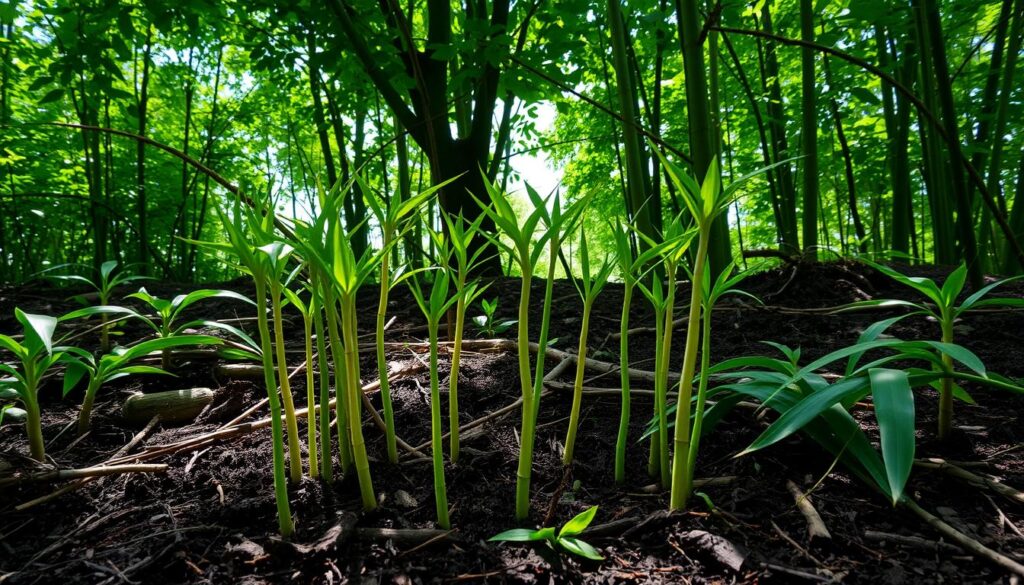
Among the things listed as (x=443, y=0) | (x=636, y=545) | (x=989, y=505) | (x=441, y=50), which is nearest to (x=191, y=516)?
(x=636, y=545)

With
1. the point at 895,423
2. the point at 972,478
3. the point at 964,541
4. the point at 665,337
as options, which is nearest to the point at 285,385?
the point at 665,337

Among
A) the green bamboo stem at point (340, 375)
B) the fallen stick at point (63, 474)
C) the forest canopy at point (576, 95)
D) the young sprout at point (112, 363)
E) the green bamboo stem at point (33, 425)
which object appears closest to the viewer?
the green bamboo stem at point (340, 375)

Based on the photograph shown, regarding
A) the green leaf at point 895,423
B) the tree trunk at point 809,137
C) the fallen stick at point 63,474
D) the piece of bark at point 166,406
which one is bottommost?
the fallen stick at point 63,474

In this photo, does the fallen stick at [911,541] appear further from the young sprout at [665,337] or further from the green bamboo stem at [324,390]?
the green bamboo stem at [324,390]

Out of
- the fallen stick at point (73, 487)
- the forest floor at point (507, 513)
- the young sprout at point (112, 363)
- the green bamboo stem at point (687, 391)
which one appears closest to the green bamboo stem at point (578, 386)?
the forest floor at point (507, 513)

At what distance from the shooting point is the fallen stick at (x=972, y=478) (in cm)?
71

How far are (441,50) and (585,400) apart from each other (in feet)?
6.30

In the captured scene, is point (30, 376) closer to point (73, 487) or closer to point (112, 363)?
point (112, 363)

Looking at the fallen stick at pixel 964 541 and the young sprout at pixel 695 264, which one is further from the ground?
the young sprout at pixel 695 264

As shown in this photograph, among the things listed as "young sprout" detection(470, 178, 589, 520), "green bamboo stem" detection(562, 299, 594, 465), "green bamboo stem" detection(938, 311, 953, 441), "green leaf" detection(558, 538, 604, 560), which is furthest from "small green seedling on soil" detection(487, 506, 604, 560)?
"green bamboo stem" detection(938, 311, 953, 441)

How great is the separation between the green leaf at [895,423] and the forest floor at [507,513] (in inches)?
3.7

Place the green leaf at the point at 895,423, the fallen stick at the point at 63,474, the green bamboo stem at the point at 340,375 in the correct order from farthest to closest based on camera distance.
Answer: the fallen stick at the point at 63,474, the green bamboo stem at the point at 340,375, the green leaf at the point at 895,423

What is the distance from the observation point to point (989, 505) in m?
0.71

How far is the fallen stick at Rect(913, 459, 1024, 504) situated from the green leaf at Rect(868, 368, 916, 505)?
0.86ft
